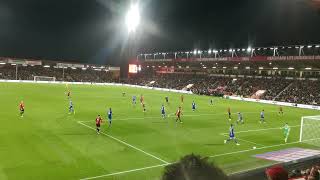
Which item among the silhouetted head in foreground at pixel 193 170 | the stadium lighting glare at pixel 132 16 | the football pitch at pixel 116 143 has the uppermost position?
the stadium lighting glare at pixel 132 16

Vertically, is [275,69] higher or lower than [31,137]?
higher

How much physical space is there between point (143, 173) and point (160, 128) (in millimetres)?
13885

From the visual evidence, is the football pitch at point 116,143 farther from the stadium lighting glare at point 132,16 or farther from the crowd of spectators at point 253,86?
the stadium lighting glare at point 132,16

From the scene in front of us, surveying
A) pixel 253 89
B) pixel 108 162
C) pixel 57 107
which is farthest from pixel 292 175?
pixel 253 89

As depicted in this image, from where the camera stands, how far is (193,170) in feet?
7.75

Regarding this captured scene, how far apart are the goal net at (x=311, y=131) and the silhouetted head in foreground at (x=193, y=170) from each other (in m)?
28.9

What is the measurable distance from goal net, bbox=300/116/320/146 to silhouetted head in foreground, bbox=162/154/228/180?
2891cm

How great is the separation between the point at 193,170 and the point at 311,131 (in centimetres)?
3279

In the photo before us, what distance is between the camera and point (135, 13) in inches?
3725

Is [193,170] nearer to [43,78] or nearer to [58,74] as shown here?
[43,78]

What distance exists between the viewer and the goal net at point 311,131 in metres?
29.1

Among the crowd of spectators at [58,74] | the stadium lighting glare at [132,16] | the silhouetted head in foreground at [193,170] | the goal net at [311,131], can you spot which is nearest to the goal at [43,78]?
the crowd of spectators at [58,74]

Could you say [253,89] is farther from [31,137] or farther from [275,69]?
[31,137]

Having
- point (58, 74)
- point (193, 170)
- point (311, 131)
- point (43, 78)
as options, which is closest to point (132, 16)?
point (43, 78)
